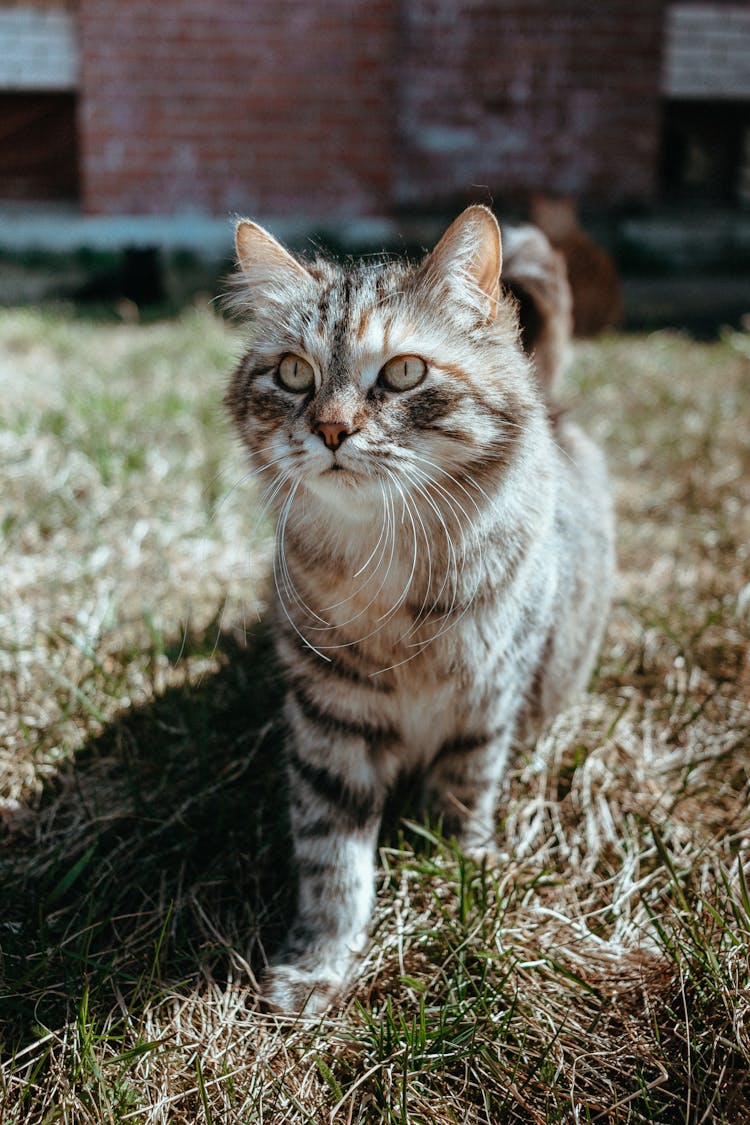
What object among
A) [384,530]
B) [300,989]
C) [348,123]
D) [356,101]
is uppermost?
[356,101]

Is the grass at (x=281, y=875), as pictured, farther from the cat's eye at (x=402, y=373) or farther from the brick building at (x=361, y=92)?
the brick building at (x=361, y=92)

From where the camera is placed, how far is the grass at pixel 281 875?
4.19ft

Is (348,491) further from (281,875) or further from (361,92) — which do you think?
(361,92)

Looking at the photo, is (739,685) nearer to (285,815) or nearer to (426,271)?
(285,815)

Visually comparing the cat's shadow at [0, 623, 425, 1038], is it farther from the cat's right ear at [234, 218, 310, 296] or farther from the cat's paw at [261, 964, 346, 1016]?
the cat's right ear at [234, 218, 310, 296]

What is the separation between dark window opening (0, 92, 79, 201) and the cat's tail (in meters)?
5.86

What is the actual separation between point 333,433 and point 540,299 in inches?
33.1

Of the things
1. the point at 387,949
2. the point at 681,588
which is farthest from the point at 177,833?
the point at 681,588

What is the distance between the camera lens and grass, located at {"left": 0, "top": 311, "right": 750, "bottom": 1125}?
4.19ft

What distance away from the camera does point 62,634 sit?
81.0 inches

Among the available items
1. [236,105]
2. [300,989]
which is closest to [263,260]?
[300,989]

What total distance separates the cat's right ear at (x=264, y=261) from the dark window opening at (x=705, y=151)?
6230 millimetres

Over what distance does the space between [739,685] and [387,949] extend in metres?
1.02

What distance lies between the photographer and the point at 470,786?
1705 mm
